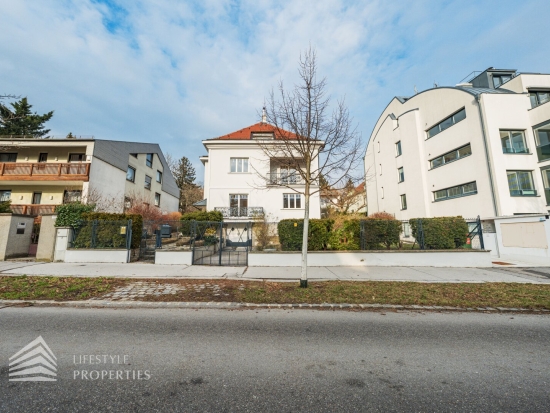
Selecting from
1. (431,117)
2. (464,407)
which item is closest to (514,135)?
(431,117)

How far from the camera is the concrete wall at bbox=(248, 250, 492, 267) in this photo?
36.1 ft

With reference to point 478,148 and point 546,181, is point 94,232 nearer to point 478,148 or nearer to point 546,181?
point 478,148

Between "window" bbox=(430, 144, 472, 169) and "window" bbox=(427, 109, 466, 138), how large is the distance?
2279 millimetres

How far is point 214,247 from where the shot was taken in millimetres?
15125

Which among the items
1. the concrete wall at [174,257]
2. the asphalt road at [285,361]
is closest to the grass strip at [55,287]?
the asphalt road at [285,361]

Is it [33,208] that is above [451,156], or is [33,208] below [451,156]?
below

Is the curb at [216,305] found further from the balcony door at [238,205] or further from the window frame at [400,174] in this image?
the window frame at [400,174]

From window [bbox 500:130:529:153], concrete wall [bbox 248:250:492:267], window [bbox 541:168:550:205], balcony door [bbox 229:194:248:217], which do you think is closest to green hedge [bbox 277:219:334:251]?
concrete wall [bbox 248:250:492:267]

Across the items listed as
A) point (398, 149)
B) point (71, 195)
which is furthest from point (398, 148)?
point (71, 195)

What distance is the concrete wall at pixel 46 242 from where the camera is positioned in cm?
1109

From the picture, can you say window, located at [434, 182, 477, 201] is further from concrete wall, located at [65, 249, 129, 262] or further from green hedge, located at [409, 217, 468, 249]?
concrete wall, located at [65, 249, 129, 262]

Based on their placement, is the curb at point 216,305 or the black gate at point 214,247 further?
the black gate at point 214,247

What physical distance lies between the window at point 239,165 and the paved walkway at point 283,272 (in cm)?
1501

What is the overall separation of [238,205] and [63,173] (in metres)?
14.5
